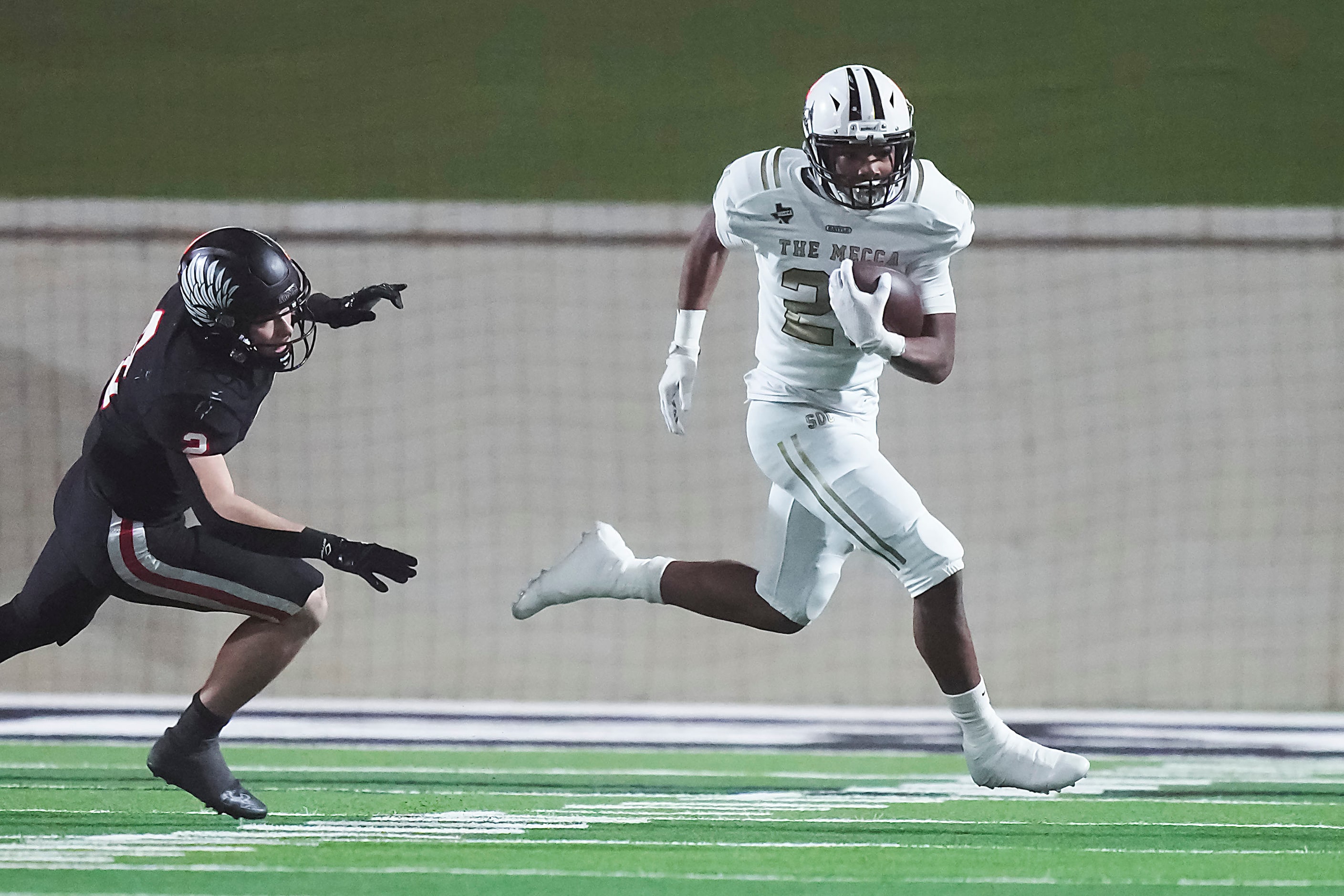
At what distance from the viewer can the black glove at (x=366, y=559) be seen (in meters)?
3.13

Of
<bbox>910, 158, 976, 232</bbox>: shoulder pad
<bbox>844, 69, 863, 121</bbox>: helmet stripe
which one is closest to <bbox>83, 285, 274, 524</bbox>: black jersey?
<bbox>844, 69, 863, 121</bbox>: helmet stripe

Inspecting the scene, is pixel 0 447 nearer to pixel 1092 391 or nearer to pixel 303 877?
pixel 303 877

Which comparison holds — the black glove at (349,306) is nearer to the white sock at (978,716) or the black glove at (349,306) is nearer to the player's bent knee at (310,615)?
the player's bent knee at (310,615)

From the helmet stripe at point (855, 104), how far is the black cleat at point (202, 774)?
192 cm

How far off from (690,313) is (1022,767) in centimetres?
131

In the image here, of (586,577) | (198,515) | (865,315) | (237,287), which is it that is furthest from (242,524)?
(865,315)

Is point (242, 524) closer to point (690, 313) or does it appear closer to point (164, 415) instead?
point (164, 415)

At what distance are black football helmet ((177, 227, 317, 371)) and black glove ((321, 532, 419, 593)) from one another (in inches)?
14.9

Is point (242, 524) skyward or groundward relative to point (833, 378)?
groundward

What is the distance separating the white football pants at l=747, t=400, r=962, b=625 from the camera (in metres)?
3.40

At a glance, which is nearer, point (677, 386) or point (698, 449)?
point (677, 386)

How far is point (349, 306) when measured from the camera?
3.83m

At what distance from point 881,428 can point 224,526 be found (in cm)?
309

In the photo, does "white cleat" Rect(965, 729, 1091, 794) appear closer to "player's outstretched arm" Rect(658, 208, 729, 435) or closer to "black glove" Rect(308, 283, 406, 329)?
"player's outstretched arm" Rect(658, 208, 729, 435)
